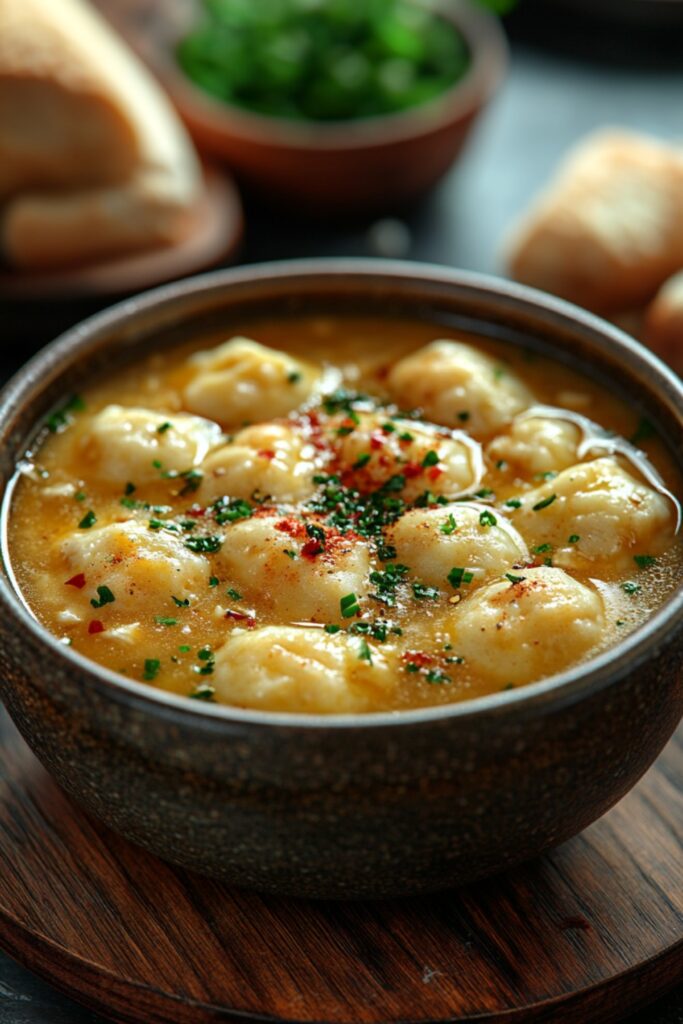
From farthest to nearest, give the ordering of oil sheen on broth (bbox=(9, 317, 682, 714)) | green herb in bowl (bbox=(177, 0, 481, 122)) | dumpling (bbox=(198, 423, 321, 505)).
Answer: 1. green herb in bowl (bbox=(177, 0, 481, 122))
2. dumpling (bbox=(198, 423, 321, 505))
3. oil sheen on broth (bbox=(9, 317, 682, 714))

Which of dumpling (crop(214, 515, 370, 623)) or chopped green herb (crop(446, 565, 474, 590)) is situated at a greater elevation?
chopped green herb (crop(446, 565, 474, 590))

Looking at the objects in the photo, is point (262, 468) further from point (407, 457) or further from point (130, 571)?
point (130, 571)

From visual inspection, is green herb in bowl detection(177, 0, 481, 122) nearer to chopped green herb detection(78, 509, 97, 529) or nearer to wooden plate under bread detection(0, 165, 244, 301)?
wooden plate under bread detection(0, 165, 244, 301)

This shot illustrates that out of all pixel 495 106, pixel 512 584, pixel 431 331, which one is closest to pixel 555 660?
pixel 512 584

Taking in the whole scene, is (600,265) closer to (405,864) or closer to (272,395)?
(272,395)

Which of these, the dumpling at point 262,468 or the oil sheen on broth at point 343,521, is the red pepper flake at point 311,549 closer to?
the oil sheen on broth at point 343,521

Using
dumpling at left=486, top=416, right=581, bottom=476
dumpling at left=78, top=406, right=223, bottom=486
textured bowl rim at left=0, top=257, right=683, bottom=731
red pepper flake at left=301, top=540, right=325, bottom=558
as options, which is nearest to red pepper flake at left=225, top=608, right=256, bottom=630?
red pepper flake at left=301, top=540, right=325, bottom=558

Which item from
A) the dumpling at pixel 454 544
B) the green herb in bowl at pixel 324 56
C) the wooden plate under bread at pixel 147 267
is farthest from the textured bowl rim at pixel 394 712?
the green herb in bowl at pixel 324 56
